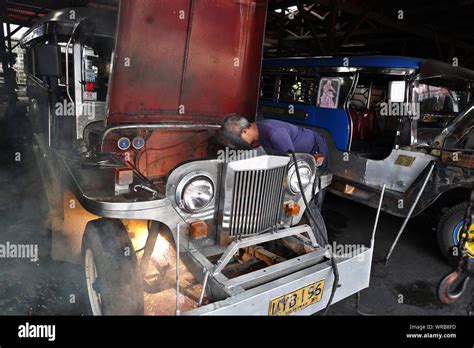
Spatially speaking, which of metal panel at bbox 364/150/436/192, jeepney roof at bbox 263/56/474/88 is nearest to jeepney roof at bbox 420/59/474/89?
jeepney roof at bbox 263/56/474/88

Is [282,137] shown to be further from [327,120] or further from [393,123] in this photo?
[393,123]

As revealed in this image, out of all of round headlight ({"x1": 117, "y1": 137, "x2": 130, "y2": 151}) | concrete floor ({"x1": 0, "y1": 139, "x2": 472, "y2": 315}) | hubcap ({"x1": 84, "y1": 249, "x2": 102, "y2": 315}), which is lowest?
concrete floor ({"x1": 0, "y1": 139, "x2": 472, "y2": 315})

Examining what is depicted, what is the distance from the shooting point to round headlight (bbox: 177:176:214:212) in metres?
1.98

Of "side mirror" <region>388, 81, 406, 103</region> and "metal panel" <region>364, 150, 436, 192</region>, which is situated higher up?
"side mirror" <region>388, 81, 406, 103</region>

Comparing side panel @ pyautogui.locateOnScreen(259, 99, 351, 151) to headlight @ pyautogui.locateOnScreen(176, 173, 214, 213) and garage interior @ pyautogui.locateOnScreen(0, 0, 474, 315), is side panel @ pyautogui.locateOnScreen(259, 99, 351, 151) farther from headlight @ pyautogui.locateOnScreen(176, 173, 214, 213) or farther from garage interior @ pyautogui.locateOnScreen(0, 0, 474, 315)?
headlight @ pyautogui.locateOnScreen(176, 173, 214, 213)

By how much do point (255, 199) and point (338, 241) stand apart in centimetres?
245

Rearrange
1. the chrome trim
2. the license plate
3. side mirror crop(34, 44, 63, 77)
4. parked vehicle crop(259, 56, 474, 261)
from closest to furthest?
the license plate, the chrome trim, side mirror crop(34, 44, 63, 77), parked vehicle crop(259, 56, 474, 261)

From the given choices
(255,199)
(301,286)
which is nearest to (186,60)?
(255,199)

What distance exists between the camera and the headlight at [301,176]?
8.16ft

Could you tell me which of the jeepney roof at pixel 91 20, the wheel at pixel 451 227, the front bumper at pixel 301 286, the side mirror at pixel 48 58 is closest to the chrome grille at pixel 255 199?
the front bumper at pixel 301 286

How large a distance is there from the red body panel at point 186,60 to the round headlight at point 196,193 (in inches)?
41.8

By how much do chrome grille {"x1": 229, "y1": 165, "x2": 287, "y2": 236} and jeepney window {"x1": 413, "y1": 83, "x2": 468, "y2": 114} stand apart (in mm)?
3589

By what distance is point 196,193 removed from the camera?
2.03m

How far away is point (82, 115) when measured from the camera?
2.92 m
